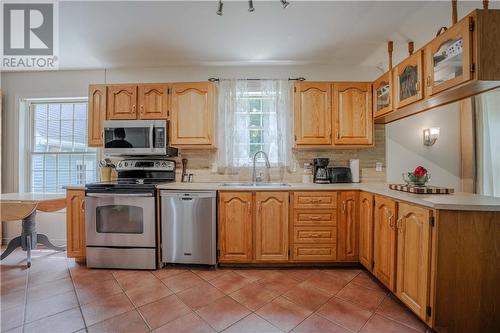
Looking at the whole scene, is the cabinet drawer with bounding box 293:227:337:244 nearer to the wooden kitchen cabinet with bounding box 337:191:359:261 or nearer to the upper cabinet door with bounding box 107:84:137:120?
the wooden kitchen cabinet with bounding box 337:191:359:261

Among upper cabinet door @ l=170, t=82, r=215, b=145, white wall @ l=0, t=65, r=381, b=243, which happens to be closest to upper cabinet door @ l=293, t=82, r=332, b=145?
upper cabinet door @ l=170, t=82, r=215, b=145

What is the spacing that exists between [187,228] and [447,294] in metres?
2.13

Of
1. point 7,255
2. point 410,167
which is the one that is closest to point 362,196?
point 410,167

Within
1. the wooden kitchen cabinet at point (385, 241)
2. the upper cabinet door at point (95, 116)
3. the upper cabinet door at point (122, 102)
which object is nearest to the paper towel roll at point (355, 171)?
the wooden kitchen cabinet at point (385, 241)

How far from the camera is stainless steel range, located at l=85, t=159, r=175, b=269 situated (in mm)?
2375

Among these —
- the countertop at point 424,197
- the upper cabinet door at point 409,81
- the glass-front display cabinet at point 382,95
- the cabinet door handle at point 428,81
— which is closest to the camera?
the countertop at point 424,197

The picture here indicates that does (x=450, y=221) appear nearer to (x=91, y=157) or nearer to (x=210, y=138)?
(x=210, y=138)

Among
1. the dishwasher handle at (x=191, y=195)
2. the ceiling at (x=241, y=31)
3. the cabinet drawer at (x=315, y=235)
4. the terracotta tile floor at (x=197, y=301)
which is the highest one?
the ceiling at (x=241, y=31)

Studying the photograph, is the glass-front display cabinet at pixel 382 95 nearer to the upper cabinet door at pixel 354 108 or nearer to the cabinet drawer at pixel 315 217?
the upper cabinet door at pixel 354 108

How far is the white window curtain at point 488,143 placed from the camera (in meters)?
2.70

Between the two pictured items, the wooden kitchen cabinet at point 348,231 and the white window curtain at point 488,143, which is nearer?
the wooden kitchen cabinet at point 348,231

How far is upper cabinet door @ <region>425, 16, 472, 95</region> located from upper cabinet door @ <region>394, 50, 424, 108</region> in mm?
84

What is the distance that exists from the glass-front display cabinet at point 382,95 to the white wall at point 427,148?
51 centimetres

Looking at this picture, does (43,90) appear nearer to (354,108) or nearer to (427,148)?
(354,108)
